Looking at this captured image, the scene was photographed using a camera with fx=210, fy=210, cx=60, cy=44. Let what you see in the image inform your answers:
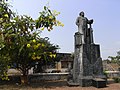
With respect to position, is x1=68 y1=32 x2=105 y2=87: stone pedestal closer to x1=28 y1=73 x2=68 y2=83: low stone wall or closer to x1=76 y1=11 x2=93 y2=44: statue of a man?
x1=76 y1=11 x2=93 y2=44: statue of a man

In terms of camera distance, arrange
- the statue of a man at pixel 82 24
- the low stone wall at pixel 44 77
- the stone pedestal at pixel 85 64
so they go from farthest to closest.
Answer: the low stone wall at pixel 44 77, the statue of a man at pixel 82 24, the stone pedestal at pixel 85 64

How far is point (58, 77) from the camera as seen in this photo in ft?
89.9

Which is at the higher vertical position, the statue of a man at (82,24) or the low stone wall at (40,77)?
the statue of a man at (82,24)

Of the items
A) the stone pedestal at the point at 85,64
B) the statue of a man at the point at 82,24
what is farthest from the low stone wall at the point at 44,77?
the statue of a man at the point at 82,24

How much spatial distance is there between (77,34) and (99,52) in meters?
2.55

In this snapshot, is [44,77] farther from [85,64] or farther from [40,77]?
[85,64]

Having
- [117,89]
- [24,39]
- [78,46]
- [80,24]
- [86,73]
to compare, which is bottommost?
[117,89]

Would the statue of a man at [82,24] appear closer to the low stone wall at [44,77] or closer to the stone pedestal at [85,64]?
the stone pedestal at [85,64]

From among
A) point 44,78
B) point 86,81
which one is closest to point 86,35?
point 86,81

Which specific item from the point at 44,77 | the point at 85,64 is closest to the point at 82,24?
the point at 85,64

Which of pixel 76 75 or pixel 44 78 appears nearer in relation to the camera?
pixel 76 75

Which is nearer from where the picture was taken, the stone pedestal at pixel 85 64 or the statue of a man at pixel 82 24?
the stone pedestal at pixel 85 64

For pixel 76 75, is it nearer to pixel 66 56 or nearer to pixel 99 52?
pixel 99 52

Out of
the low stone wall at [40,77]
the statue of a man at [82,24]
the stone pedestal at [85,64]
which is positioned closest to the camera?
the stone pedestal at [85,64]
